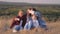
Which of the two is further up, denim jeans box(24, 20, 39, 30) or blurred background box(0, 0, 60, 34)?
blurred background box(0, 0, 60, 34)

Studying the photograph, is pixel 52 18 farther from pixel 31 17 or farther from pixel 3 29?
pixel 3 29

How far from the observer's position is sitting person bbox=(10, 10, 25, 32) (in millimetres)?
931

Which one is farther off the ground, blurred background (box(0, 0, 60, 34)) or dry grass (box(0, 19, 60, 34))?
blurred background (box(0, 0, 60, 34))

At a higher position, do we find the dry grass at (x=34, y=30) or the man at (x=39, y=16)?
the man at (x=39, y=16)

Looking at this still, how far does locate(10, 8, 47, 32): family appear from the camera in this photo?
3.06 ft

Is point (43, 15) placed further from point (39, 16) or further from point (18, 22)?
point (18, 22)

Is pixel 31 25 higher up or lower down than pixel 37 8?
lower down

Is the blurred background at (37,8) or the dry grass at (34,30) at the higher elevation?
the blurred background at (37,8)

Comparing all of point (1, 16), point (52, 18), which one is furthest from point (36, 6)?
point (1, 16)

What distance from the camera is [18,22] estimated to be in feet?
3.10

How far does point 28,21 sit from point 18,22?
8 centimetres

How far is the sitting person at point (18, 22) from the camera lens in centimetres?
93

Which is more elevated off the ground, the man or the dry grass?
the man

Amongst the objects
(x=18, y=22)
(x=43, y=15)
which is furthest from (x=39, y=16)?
(x=18, y=22)
